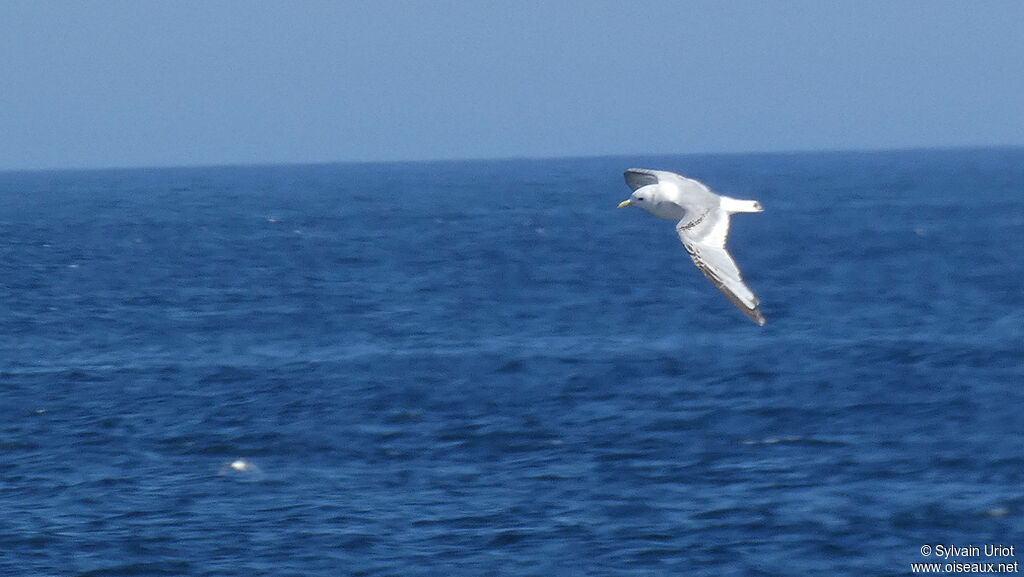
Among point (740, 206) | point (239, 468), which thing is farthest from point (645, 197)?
point (239, 468)

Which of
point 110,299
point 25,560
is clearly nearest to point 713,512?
point 25,560

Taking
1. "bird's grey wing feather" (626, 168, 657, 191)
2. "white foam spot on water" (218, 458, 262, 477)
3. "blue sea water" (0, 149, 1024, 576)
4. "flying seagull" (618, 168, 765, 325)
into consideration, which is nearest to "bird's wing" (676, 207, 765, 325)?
"flying seagull" (618, 168, 765, 325)

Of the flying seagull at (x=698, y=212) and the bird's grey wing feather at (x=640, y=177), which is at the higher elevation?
the bird's grey wing feather at (x=640, y=177)

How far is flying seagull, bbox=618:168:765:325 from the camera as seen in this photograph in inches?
641

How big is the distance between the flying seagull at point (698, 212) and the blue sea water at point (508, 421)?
262 inches

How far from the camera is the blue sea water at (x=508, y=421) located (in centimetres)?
2473

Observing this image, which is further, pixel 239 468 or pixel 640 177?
pixel 239 468

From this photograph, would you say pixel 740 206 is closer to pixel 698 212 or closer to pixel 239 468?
pixel 698 212

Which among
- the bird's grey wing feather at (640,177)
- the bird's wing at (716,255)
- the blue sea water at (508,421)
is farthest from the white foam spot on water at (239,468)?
the bird's wing at (716,255)

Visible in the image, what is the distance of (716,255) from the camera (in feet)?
55.8

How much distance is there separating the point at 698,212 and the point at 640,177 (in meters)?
2.36

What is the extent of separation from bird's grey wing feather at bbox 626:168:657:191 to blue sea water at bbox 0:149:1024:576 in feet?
21.0

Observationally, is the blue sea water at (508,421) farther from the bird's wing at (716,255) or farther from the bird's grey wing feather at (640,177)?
the bird's wing at (716,255)

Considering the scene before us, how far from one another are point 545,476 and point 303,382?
1246 cm
